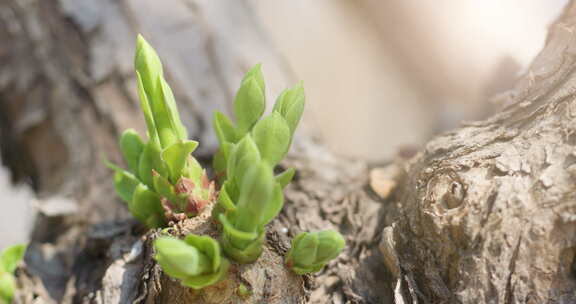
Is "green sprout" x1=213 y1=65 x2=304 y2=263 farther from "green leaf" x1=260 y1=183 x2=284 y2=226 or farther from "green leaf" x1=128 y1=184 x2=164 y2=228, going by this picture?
"green leaf" x1=128 y1=184 x2=164 y2=228

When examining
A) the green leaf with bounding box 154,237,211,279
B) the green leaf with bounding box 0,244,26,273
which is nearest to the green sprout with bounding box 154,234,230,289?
the green leaf with bounding box 154,237,211,279

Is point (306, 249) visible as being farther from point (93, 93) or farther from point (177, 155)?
point (93, 93)

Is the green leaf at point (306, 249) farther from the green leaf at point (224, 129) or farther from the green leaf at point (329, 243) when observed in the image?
the green leaf at point (224, 129)

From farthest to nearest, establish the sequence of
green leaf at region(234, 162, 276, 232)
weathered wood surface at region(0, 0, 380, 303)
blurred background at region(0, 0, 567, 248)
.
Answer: blurred background at region(0, 0, 567, 248) < weathered wood surface at region(0, 0, 380, 303) < green leaf at region(234, 162, 276, 232)

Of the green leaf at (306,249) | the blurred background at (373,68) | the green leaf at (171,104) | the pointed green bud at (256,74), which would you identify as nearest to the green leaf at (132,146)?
the green leaf at (171,104)

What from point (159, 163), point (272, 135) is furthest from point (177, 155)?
point (272, 135)

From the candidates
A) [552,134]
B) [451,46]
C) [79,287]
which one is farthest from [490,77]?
[79,287]
